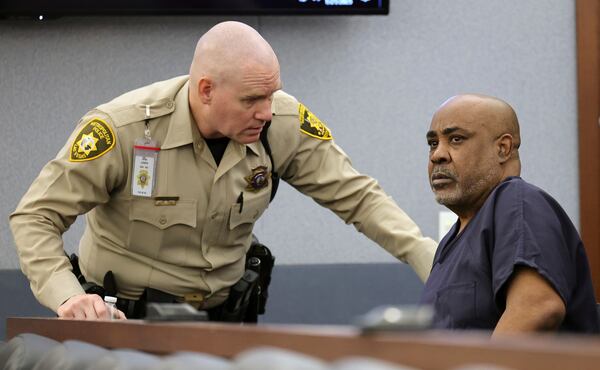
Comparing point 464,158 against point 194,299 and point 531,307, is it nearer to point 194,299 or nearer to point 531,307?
point 531,307

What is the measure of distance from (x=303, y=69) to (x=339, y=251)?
0.64 metres

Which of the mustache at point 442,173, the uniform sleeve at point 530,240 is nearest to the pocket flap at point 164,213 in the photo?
the mustache at point 442,173

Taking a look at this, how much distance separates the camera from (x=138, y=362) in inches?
35.5

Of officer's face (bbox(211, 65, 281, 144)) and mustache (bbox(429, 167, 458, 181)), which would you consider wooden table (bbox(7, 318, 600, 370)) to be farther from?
officer's face (bbox(211, 65, 281, 144))

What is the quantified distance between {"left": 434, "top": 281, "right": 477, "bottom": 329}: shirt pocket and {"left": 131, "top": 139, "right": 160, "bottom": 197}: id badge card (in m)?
0.93

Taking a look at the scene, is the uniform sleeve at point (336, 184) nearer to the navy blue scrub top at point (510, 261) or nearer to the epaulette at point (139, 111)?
the epaulette at point (139, 111)

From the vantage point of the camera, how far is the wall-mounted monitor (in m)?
3.43

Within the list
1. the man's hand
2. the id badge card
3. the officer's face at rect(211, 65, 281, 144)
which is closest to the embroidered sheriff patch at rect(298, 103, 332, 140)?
the officer's face at rect(211, 65, 281, 144)

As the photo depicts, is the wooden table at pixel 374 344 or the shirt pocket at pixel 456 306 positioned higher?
the wooden table at pixel 374 344

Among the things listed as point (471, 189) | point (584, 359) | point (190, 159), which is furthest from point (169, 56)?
point (584, 359)

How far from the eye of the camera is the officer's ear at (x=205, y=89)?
2426mm

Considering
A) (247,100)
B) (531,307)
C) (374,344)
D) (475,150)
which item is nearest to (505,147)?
(475,150)

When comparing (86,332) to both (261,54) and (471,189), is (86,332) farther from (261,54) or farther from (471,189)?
(261,54)

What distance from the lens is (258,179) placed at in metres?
2.60
